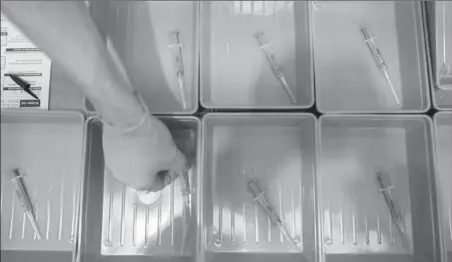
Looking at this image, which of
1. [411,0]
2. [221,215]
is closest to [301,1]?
[411,0]

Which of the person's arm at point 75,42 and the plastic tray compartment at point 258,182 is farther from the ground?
the person's arm at point 75,42

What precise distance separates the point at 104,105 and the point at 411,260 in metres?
0.90

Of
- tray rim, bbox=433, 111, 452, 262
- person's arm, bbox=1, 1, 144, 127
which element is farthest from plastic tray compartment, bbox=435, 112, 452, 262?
person's arm, bbox=1, 1, 144, 127

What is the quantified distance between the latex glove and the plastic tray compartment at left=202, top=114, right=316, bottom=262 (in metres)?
0.15

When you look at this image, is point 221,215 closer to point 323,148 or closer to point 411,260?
point 323,148

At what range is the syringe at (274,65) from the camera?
125cm

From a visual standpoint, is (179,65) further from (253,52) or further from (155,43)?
(253,52)

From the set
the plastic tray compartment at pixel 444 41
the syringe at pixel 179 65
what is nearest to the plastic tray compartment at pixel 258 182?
the syringe at pixel 179 65

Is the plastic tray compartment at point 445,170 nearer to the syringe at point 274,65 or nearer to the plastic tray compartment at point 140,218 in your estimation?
the syringe at point 274,65

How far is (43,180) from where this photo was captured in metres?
1.20

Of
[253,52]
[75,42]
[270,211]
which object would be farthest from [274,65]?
[75,42]

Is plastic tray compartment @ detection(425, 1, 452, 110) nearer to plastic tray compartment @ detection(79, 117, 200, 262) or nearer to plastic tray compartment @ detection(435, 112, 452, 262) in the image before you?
plastic tray compartment @ detection(435, 112, 452, 262)

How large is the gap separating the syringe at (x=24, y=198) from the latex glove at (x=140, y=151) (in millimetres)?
314

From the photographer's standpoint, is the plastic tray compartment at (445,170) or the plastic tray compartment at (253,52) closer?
the plastic tray compartment at (445,170)
